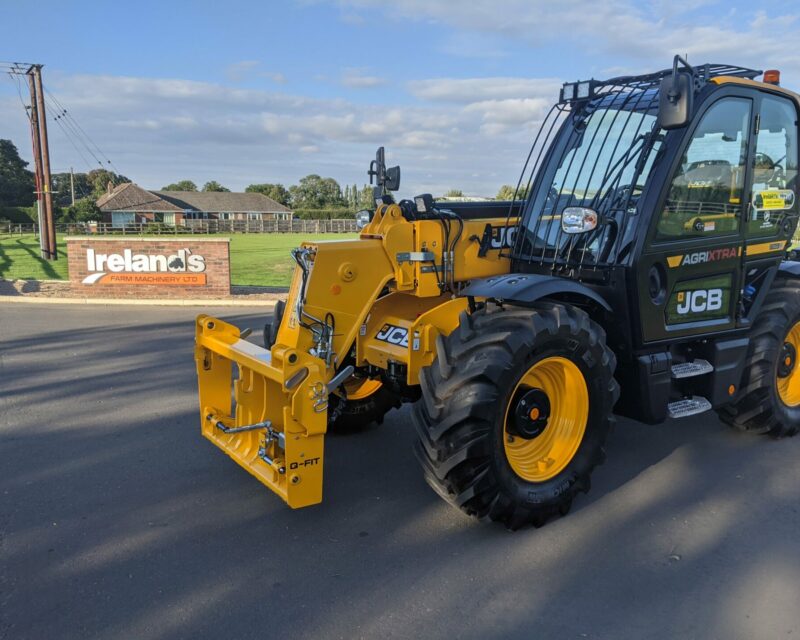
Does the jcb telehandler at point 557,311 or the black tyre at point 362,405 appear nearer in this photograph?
the jcb telehandler at point 557,311

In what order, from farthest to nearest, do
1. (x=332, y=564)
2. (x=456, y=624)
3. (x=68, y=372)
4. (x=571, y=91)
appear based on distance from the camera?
(x=68, y=372) < (x=571, y=91) < (x=332, y=564) < (x=456, y=624)

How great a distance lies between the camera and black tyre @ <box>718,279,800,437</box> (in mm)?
4941

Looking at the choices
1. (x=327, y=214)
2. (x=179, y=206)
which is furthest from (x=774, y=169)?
(x=179, y=206)

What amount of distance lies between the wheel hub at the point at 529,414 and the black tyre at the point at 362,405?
1.46 metres

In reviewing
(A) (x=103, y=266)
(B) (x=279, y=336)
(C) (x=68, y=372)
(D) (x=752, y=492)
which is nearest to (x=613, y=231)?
(D) (x=752, y=492)

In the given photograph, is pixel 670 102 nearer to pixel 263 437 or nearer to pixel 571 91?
pixel 571 91

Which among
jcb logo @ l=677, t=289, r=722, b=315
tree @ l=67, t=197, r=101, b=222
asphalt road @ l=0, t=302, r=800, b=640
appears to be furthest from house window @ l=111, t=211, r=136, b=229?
jcb logo @ l=677, t=289, r=722, b=315

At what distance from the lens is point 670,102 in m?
3.61

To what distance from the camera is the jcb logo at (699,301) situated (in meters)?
4.47

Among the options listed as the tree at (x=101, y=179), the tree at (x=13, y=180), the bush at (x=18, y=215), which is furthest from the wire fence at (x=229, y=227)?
the tree at (x=101, y=179)

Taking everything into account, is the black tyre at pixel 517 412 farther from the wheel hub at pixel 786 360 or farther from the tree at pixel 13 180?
the tree at pixel 13 180

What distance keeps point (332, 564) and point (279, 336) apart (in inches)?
63.3

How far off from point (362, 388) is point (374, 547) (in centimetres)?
176

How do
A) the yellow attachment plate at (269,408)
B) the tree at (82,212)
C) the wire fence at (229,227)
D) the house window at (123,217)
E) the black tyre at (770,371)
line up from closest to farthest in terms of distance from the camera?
the yellow attachment plate at (269,408) < the black tyre at (770,371) < the wire fence at (229,227) < the tree at (82,212) < the house window at (123,217)
